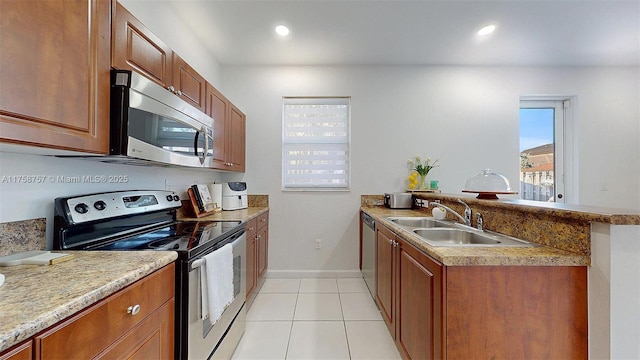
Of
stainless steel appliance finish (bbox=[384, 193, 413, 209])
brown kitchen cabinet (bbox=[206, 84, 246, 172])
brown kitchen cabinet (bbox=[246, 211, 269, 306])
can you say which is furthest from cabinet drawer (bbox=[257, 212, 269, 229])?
stainless steel appliance finish (bbox=[384, 193, 413, 209])

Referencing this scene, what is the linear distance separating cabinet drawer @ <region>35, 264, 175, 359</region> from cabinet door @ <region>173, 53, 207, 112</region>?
4.20 ft

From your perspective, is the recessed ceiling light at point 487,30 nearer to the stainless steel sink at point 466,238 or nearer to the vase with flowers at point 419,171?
the vase with flowers at point 419,171

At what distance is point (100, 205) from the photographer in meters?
1.32

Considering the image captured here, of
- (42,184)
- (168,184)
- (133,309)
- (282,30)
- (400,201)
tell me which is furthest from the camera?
(400,201)

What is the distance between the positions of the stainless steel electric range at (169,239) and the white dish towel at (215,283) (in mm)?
30

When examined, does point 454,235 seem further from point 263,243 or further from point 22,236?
point 22,236

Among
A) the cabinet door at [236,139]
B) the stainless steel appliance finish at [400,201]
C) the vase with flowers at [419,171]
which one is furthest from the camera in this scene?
the vase with flowers at [419,171]

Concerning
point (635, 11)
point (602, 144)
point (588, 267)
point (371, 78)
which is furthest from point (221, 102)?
point (602, 144)

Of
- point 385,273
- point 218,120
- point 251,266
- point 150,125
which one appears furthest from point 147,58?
point 385,273

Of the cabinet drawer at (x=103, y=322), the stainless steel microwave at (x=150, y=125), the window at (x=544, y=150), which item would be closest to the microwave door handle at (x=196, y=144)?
the stainless steel microwave at (x=150, y=125)

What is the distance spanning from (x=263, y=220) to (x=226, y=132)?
1.07 metres

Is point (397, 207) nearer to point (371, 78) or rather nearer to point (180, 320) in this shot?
point (371, 78)

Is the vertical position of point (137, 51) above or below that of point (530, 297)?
above

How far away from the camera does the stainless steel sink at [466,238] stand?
4.29 feet
